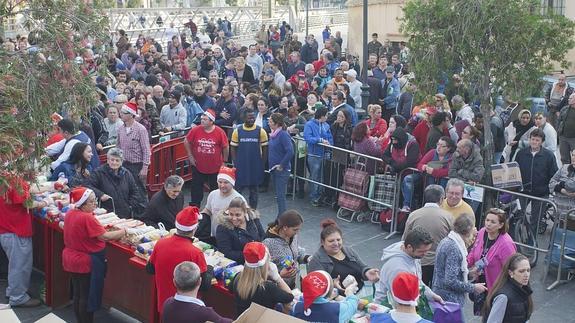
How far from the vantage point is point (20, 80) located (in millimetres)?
6875

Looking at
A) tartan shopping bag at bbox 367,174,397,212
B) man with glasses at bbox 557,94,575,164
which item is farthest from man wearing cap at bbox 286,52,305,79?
tartan shopping bag at bbox 367,174,397,212

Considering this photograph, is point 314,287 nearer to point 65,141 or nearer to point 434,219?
point 434,219

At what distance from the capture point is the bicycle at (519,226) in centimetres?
1069

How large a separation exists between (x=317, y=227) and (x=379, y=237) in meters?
1.06

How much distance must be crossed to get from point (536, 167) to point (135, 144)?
19.5ft

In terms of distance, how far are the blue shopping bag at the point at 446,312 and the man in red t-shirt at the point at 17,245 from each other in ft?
15.4

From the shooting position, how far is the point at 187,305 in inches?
241

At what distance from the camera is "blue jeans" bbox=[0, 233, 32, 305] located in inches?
359

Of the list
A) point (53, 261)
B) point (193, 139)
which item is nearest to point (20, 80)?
point (53, 261)

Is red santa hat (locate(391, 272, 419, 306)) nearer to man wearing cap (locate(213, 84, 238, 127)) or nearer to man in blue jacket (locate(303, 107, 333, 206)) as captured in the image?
man in blue jacket (locate(303, 107, 333, 206))

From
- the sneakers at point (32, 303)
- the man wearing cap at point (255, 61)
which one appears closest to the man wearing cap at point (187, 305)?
the sneakers at point (32, 303)

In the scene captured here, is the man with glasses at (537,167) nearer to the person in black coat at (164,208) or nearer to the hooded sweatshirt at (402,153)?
the hooded sweatshirt at (402,153)

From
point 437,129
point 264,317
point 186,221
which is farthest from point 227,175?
point 437,129

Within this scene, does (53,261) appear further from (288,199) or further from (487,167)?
(487,167)
